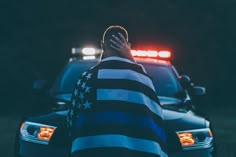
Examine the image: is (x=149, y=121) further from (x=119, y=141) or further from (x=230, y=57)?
(x=230, y=57)

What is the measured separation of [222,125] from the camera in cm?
1662

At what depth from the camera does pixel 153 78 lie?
951cm

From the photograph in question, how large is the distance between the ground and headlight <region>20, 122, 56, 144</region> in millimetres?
3397

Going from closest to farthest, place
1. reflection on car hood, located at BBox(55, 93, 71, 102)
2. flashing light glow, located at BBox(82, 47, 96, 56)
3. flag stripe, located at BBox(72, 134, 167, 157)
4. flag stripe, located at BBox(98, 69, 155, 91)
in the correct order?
flag stripe, located at BBox(72, 134, 167, 157) → flag stripe, located at BBox(98, 69, 155, 91) → reflection on car hood, located at BBox(55, 93, 71, 102) → flashing light glow, located at BBox(82, 47, 96, 56)

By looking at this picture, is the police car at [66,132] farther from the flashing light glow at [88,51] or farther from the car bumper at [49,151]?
the flashing light glow at [88,51]

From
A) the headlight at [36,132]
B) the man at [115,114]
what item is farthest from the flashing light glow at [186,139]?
the man at [115,114]

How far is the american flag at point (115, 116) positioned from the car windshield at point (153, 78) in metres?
3.55

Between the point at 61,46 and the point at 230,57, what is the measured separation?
15.5ft

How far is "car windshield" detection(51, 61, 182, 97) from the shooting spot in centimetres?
916

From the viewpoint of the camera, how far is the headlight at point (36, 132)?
23.1ft

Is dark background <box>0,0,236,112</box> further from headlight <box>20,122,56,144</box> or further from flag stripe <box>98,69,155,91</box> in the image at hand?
flag stripe <box>98,69,155,91</box>

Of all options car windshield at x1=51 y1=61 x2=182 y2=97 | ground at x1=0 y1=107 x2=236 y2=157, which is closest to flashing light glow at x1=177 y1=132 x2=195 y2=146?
car windshield at x1=51 y1=61 x2=182 y2=97

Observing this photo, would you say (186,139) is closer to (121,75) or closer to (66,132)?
(66,132)

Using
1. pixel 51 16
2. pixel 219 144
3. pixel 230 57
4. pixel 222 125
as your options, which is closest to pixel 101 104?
pixel 219 144
